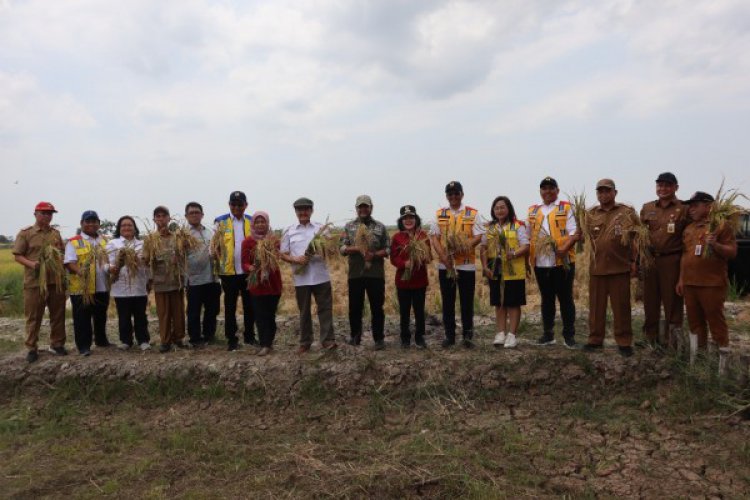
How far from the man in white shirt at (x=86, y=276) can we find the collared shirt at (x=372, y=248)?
3097 mm

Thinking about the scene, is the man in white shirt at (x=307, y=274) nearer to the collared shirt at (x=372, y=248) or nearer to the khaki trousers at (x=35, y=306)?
the collared shirt at (x=372, y=248)

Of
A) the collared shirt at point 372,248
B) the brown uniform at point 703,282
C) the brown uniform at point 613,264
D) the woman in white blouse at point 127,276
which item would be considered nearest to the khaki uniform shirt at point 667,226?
the brown uniform at point 703,282

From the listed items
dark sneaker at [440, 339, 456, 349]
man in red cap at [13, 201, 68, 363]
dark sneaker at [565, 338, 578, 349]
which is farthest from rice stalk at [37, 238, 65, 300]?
dark sneaker at [565, 338, 578, 349]

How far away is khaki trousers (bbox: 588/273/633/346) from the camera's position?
18.7ft

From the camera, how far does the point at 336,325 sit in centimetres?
853

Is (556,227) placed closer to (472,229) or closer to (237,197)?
(472,229)

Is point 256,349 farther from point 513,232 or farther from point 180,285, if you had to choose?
point 513,232

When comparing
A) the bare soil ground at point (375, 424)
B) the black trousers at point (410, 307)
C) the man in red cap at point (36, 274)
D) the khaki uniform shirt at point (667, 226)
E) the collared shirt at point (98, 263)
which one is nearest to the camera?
the bare soil ground at point (375, 424)

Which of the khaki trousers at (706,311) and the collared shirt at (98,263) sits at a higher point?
the collared shirt at (98,263)

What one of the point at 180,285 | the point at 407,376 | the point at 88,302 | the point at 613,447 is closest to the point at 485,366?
the point at 407,376

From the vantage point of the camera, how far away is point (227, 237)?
6.73 meters

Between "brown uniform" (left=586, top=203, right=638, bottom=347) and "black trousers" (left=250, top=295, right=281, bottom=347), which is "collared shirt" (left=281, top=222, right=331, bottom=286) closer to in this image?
"black trousers" (left=250, top=295, right=281, bottom=347)

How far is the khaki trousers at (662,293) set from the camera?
569 cm

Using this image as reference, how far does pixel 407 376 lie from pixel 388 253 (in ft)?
4.72
